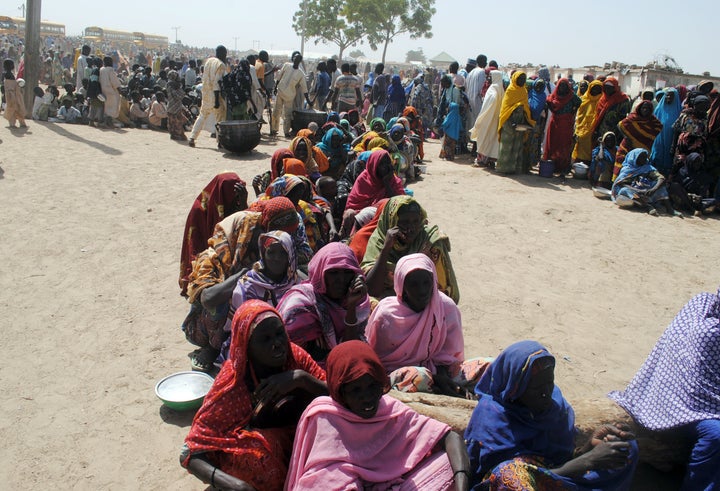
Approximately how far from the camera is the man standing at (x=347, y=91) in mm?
13648

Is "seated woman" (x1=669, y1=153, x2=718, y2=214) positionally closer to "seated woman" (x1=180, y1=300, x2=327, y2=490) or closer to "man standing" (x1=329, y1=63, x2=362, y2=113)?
"man standing" (x1=329, y1=63, x2=362, y2=113)

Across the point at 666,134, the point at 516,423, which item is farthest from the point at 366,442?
the point at 666,134

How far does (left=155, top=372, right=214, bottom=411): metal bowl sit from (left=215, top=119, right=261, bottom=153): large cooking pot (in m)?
7.97

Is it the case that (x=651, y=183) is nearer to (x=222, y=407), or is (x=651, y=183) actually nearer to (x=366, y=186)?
(x=366, y=186)

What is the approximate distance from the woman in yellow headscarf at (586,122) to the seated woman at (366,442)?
9898 millimetres

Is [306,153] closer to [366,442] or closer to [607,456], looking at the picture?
[366,442]

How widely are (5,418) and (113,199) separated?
510 centimetres

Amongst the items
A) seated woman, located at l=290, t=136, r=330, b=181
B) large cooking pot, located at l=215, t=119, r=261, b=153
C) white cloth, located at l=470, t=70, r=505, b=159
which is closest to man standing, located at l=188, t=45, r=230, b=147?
large cooking pot, located at l=215, t=119, r=261, b=153

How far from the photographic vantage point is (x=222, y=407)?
2.62 meters

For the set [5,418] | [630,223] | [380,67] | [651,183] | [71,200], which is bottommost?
[5,418]

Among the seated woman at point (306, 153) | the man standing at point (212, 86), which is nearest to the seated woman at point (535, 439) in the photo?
the seated woman at point (306, 153)

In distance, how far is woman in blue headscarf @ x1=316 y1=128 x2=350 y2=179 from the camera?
7965mm

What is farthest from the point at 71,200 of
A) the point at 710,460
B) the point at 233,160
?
the point at 710,460

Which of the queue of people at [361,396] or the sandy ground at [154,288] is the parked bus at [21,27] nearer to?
the sandy ground at [154,288]
